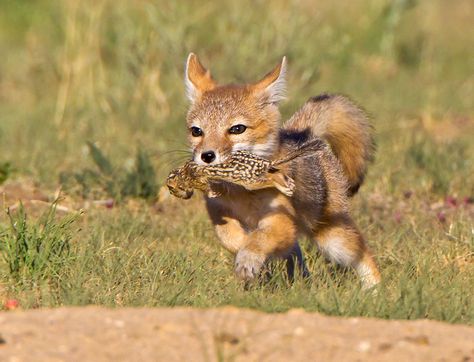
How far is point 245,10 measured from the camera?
11625 millimetres

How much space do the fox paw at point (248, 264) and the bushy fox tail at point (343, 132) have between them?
4.50ft

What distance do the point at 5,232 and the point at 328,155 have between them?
6.89ft

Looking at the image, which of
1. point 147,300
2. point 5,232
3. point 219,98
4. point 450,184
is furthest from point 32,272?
point 450,184

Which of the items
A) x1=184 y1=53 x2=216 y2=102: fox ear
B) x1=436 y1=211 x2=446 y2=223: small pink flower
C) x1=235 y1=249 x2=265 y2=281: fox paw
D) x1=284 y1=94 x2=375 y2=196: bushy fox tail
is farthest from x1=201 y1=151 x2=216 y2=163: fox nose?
x1=436 y1=211 x2=446 y2=223: small pink flower

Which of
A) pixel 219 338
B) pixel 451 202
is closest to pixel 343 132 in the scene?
pixel 451 202

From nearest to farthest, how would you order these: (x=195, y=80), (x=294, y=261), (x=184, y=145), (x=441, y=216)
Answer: (x=294, y=261), (x=184, y=145), (x=195, y=80), (x=441, y=216)

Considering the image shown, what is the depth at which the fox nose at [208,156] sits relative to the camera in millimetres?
5686

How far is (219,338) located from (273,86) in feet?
8.56

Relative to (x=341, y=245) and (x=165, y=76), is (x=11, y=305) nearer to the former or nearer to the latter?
(x=341, y=245)

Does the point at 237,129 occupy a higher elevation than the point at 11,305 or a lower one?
higher

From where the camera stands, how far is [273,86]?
Result: 6.41 m

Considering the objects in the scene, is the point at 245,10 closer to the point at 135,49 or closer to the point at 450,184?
the point at 135,49

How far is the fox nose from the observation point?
5.69 meters

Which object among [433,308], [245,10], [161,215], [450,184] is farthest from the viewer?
[245,10]
